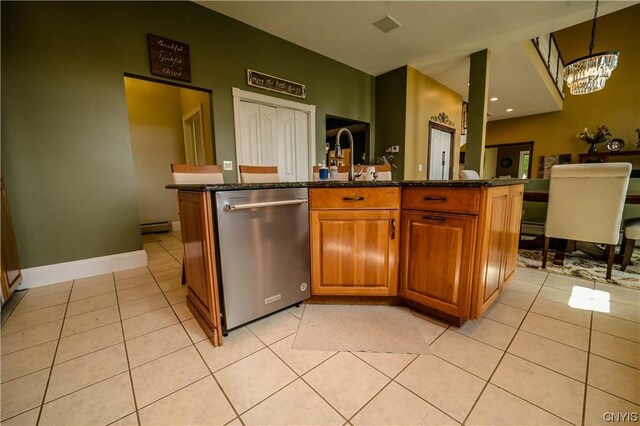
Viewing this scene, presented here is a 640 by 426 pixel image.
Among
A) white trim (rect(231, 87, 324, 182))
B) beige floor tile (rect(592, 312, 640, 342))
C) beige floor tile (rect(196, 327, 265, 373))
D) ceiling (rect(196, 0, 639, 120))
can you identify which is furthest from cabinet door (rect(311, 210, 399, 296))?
ceiling (rect(196, 0, 639, 120))

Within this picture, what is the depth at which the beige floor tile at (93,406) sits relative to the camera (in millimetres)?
979

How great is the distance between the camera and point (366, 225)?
1695 mm

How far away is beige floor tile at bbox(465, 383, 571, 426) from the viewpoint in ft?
3.09

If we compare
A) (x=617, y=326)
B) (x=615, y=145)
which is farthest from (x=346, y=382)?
(x=615, y=145)

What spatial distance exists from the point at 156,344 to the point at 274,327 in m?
0.67

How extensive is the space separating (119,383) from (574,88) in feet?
18.9

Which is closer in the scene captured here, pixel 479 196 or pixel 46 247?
pixel 479 196

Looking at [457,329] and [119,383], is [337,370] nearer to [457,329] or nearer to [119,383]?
[457,329]

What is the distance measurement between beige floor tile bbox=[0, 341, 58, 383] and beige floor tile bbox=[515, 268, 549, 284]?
344 cm

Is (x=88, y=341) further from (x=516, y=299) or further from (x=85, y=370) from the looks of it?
(x=516, y=299)

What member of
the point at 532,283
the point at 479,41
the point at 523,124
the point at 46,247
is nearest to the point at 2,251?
the point at 46,247

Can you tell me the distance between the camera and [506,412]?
0.98 metres

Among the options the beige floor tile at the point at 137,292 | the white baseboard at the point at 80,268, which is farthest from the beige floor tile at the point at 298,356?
the white baseboard at the point at 80,268

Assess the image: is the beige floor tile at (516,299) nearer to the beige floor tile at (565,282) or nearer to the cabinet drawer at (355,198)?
the beige floor tile at (565,282)
